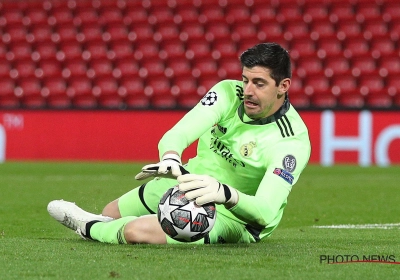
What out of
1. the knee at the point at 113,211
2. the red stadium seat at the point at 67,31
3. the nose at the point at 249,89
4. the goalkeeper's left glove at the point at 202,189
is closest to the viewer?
the goalkeeper's left glove at the point at 202,189

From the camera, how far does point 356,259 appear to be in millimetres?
4301

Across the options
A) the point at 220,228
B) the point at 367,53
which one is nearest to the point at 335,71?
the point at 367,53

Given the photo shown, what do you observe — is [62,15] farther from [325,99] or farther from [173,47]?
[325,99]

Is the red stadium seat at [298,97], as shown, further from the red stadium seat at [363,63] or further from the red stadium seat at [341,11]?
the red stadium seat at [341,11]

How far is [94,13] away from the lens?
1811 cm

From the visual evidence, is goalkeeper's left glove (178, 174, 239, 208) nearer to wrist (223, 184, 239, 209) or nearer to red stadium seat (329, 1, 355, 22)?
wrist (223, 184, 239, 209)

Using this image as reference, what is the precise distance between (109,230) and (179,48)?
41.1ft

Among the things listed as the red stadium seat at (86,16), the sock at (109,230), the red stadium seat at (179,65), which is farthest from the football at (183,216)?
the red stadium seat at (86,16)

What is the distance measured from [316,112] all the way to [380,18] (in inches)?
150

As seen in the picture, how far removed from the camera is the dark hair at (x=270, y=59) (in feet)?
15.6

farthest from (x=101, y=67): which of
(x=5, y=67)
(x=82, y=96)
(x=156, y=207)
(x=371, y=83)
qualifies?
(x=156, y=207)

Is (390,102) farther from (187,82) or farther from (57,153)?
(57,153)

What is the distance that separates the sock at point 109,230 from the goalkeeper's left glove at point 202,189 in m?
0.84

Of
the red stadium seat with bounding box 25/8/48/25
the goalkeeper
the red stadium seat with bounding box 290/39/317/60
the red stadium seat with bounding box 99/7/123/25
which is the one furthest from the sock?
the red stadium seat with bounding box 25/8/48/25
